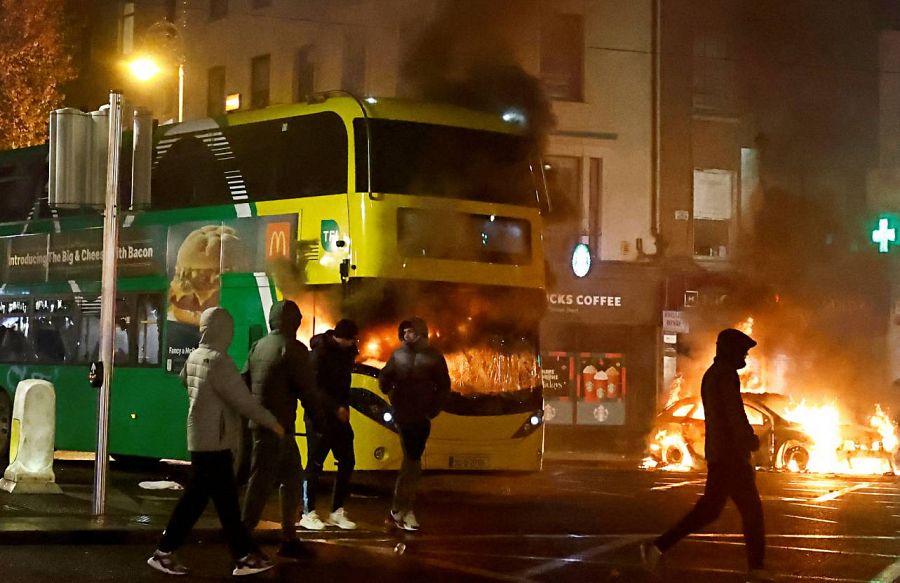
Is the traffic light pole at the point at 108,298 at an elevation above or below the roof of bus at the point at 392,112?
below

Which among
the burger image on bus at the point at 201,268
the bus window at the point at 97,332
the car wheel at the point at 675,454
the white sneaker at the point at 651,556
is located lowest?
the car wheel at the point at 675,454

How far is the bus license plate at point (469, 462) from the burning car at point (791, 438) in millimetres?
7746

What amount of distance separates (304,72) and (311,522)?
65.3 feet

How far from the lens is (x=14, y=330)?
60.1 ft

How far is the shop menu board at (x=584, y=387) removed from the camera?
90.8 feet

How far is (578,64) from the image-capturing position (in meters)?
27.9

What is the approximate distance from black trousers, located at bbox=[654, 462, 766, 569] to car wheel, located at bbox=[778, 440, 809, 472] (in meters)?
12.1

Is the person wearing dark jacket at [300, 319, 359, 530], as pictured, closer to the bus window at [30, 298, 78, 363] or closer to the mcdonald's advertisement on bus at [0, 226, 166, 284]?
the mcdonald's advertisement on bus at [0, 226, 166, 284]

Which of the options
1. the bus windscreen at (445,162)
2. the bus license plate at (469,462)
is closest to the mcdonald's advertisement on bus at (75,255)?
the bus windscreen at (445,162)

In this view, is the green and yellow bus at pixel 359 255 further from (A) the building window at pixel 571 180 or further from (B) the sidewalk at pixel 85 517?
(A) the building window at pixel 571 180

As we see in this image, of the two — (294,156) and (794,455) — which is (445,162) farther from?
(794,455)

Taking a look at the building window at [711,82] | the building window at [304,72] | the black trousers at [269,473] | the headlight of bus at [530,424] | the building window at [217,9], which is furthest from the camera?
the building window at [217,9]

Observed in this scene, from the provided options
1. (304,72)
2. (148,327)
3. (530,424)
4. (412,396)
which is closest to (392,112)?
(530,424)

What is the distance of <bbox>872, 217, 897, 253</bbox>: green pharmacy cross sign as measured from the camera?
25.0m
